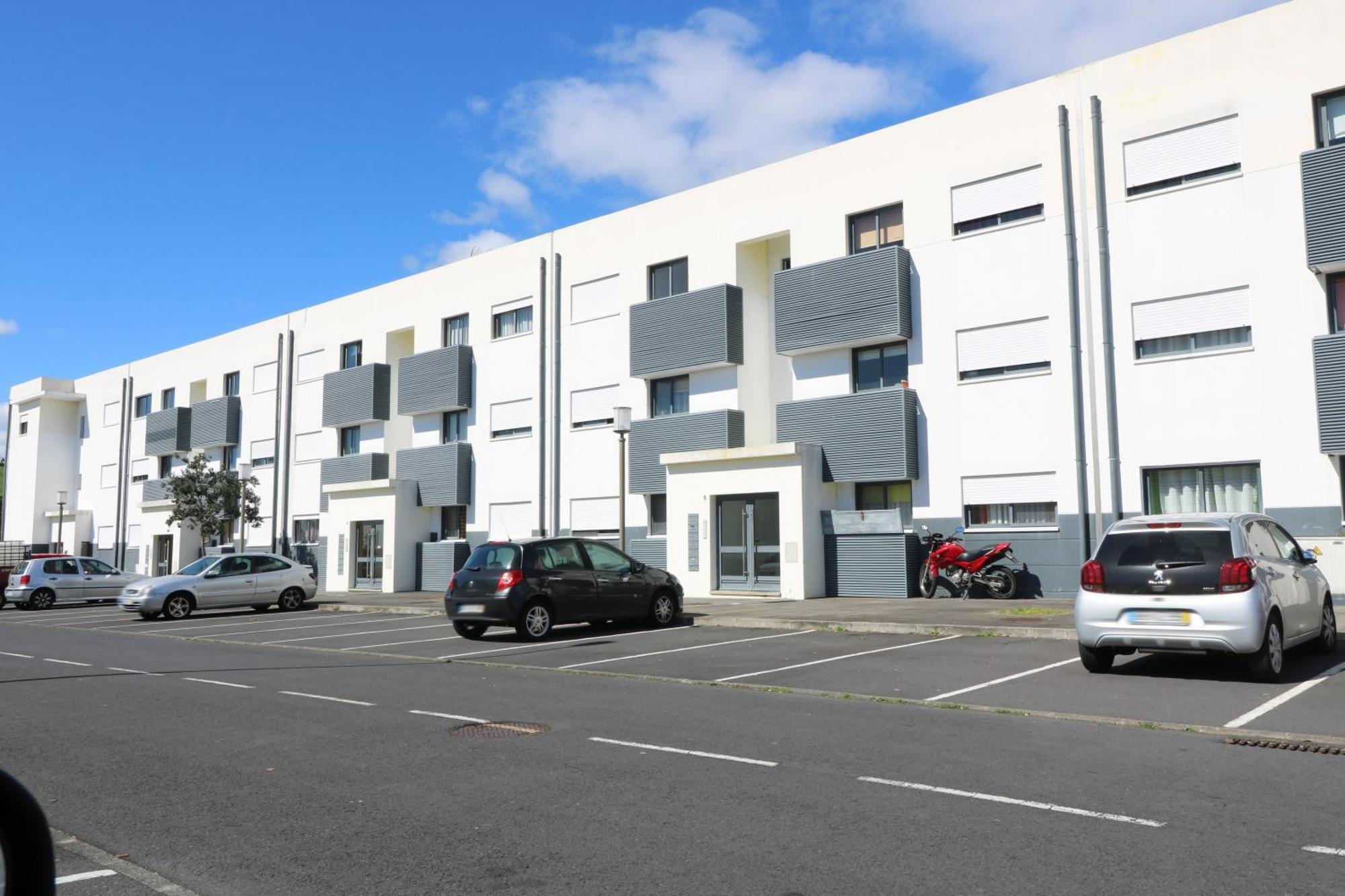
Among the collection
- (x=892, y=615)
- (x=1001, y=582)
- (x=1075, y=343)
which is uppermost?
(x=1075, y=343)

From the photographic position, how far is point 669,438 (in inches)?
1037

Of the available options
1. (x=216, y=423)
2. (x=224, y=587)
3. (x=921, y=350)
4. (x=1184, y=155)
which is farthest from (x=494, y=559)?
(x=216, y=423)

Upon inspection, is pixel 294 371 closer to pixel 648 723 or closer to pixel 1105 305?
pixel 1105 305

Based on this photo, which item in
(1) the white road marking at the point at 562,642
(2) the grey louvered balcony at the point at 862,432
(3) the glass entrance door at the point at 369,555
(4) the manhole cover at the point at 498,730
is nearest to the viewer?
(4) the manhole cover at the point at 498,730

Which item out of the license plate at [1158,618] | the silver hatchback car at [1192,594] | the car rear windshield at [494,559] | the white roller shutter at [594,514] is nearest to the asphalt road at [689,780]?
the silver hatchback car at [1192,594]

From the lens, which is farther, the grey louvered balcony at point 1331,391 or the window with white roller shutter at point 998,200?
the window with white roller shutter at point 998,200

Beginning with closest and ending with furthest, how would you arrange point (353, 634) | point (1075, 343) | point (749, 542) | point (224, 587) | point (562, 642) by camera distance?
point (562, 642), point (353, 634), point (1075, 343), point (749, 542), point (224, 587)

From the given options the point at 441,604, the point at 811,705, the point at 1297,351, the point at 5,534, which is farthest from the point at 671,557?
the point at 5,534

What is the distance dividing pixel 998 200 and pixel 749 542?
29.6 ft

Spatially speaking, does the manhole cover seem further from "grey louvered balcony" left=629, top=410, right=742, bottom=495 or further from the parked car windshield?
the parked car windshield

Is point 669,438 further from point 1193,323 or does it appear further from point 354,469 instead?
point 354,469

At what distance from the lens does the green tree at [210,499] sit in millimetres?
36406

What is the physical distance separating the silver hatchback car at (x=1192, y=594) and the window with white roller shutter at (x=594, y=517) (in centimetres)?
1814

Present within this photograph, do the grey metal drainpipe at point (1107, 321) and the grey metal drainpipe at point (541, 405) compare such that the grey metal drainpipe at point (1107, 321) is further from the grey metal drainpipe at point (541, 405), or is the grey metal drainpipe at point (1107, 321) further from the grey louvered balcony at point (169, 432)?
the grey louvered balcony at point (169, 432)
